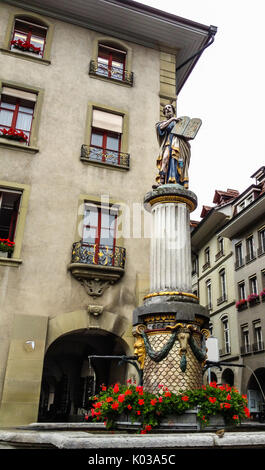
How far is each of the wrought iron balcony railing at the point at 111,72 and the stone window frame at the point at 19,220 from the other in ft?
18.0

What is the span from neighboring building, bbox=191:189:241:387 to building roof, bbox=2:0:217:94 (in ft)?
51.9

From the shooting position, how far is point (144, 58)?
16250 millimetres

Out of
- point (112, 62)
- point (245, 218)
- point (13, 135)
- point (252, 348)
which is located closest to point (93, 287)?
point (13, 135)

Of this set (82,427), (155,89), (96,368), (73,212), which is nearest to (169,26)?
(155,89)

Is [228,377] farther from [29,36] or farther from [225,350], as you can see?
[29,36]

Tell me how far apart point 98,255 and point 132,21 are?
9.51 metres

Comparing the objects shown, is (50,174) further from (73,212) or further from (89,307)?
(89,307)

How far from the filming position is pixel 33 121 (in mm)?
13594

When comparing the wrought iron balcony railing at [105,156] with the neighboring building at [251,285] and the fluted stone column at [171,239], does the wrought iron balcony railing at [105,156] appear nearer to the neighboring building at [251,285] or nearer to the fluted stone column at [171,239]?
the fluted stone column at [171,239]

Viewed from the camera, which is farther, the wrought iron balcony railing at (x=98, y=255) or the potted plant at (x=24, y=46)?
the potted plant at (x=24, y=46)

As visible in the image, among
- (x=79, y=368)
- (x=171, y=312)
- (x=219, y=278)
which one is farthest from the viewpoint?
(x=219, y=278)

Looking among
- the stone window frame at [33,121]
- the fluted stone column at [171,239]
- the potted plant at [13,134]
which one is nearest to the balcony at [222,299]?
the stone window frame at [33,121]

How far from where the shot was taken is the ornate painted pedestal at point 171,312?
21.1 ft

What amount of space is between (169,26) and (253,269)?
16.7 m
